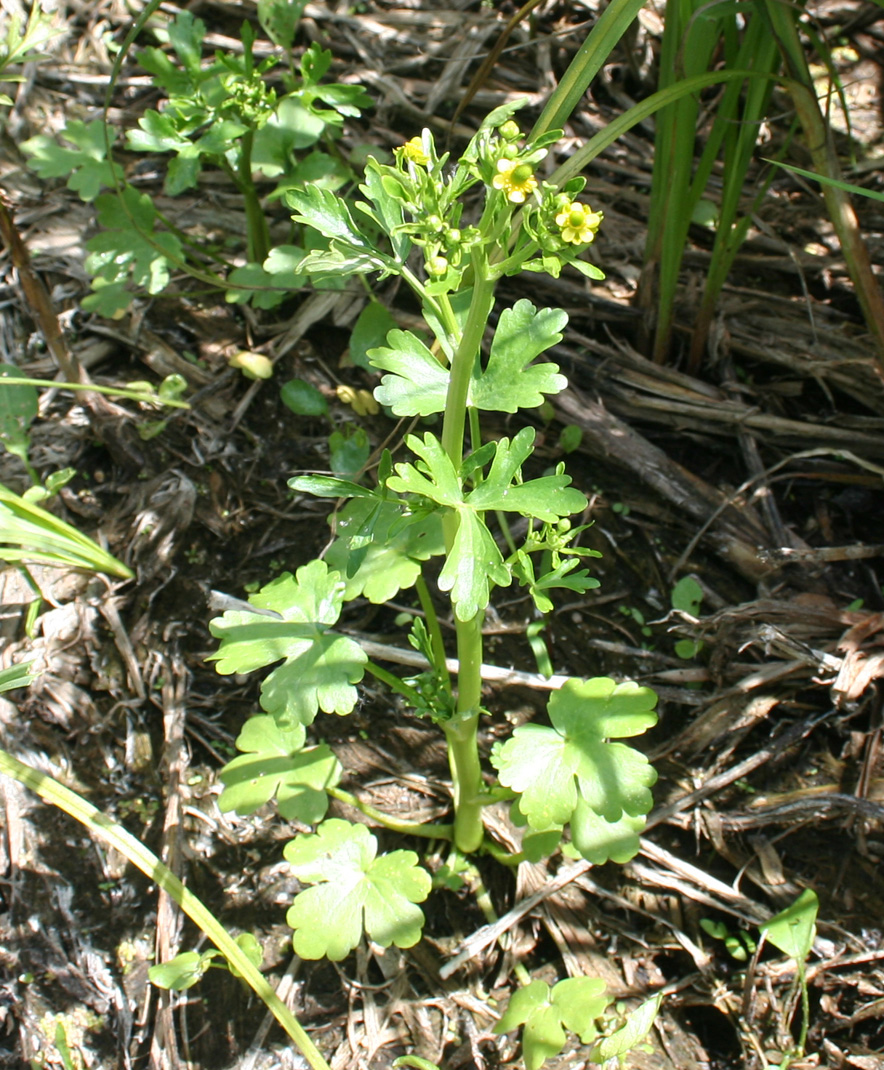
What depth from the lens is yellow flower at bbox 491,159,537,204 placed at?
105cm

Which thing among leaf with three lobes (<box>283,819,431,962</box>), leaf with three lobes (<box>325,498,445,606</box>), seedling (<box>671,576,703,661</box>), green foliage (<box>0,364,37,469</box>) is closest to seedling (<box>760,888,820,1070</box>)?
seedling (<box>671,576,703,661</box>)

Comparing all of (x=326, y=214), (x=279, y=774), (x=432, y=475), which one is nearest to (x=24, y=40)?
(x=326, y=214)

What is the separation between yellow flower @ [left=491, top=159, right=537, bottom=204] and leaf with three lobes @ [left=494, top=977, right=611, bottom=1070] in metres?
1.50

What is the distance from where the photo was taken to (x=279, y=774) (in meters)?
1.82

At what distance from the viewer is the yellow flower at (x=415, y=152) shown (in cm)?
112

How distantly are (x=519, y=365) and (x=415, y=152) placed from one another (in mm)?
403

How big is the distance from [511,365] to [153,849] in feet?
4.76

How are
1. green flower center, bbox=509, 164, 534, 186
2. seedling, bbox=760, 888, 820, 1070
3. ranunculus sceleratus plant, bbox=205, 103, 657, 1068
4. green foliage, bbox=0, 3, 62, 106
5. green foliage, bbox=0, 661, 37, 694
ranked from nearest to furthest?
green flower center, bbox=509, 164, 534, 186
ranunculus sceleratus plant, bbox=205, 103, 657, 1068
green foliage, bbox=0, 661, 37, 694
seedling, bbox=760, 888, 820, 1070
green foliage, bbox=0, 3, 62, 106

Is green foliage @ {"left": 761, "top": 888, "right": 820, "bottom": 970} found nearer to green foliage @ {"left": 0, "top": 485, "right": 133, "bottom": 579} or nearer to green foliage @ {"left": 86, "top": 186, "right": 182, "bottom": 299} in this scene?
green foliage @ {"left": 0, "top": 485, "right": 133, "bottom": 579}

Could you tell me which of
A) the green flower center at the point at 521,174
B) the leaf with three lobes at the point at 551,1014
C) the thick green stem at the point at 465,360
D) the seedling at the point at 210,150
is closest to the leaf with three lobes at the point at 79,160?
the seedling at the point at 210,150

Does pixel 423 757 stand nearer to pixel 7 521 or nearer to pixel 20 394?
pixel 7 521

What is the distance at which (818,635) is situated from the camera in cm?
201

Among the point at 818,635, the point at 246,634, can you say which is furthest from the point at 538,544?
the point at 818,635

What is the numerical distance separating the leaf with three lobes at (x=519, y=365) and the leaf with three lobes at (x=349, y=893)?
38.7 inches
